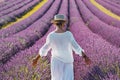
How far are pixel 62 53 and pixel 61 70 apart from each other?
232 millimetres

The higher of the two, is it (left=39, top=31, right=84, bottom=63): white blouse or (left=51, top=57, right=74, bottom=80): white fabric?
(left=39, top=31, right=84, bottom=63): white blouse

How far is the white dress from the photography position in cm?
516

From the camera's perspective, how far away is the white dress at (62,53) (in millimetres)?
5160

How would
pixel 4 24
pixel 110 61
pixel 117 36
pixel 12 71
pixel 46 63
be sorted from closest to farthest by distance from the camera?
1. pixel 110 61
2. pixel 12 71
3. pixel 46 63
4. pixel 117 36
5. pixel 4 24

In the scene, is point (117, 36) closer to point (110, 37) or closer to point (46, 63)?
point (110, 37)

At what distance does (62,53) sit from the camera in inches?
207

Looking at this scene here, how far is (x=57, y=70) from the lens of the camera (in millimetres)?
5262

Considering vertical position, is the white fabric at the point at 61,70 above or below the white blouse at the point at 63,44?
below

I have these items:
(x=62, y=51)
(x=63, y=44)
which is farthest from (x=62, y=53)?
(x=63, y=44)

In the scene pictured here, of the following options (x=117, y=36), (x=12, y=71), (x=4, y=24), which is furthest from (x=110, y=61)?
(x=4, y=24)

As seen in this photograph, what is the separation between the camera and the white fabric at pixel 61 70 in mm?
5164

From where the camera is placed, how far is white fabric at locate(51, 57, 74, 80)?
16.9 ft

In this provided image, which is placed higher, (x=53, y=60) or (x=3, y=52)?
(x=53, y=60)

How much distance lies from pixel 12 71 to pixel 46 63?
764 millimetres
